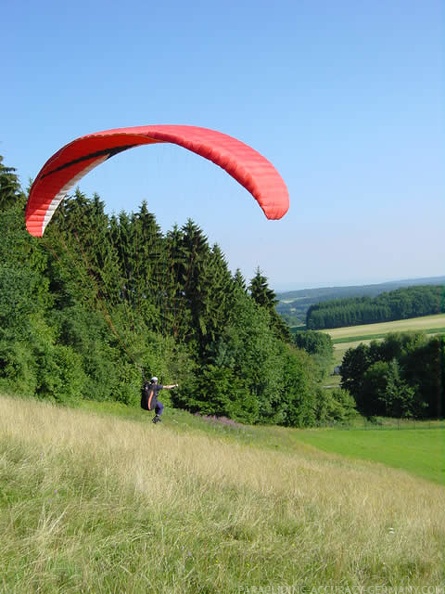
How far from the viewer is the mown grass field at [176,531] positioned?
3.80 metres

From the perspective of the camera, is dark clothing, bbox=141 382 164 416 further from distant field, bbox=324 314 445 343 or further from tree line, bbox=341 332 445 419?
distant field, bbox=324 314 445 343

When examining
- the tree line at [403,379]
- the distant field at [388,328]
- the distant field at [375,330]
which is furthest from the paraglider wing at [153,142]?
the distant field at [388,328]

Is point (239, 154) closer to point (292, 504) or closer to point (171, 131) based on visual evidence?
point (171, 131)

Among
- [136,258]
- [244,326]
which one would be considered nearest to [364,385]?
[244,326]

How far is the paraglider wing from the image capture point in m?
6.29

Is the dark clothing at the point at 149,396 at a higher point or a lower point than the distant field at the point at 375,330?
higher

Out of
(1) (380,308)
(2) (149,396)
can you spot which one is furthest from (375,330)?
(2) (149,396)

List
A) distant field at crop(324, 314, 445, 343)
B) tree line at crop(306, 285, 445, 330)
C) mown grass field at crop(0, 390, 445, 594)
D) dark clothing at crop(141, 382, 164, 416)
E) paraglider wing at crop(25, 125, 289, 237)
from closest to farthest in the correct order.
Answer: mown grass field at crop(0, 390, 445, 594)
paraglider wing at crop(25, 125, 289, 237)
dark clothing at crop(141, 382, 164, 416)
distant field at crop(324, 314, 445, 343)
tree line at crop(306, 285, 445, 330)

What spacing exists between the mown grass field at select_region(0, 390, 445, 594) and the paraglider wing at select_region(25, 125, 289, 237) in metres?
3.02

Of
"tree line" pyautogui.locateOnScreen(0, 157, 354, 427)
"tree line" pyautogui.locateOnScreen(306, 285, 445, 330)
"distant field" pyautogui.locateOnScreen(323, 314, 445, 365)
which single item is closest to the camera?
"tree line" pyautogui.locateOnScreen(0, 157, 354, 427)

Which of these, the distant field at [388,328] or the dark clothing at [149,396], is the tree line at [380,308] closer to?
the distant field at [388,328]

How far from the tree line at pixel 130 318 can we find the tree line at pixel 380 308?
222 ft

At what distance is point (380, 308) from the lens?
117938mm

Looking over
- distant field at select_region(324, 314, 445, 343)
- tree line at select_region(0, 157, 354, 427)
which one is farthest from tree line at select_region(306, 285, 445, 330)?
tree line at select_region(0, 157, 354, 427)
